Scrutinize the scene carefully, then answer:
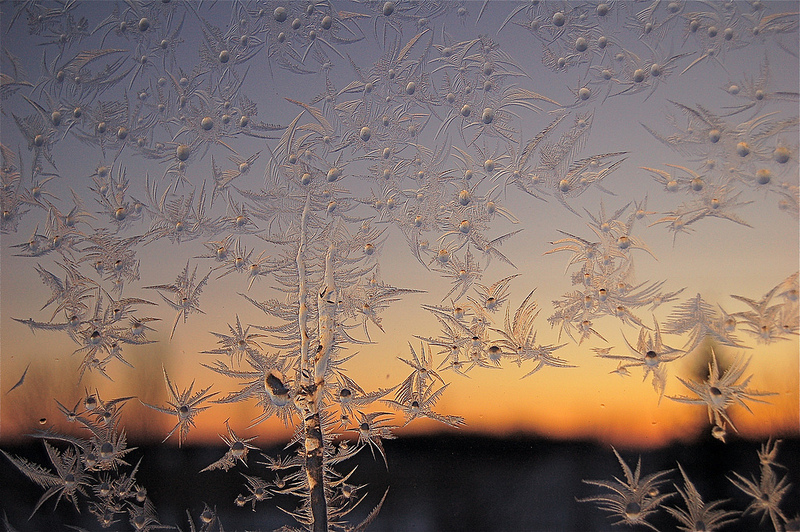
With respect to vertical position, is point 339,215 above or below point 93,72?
below

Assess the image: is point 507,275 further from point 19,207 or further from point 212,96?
point 19,207

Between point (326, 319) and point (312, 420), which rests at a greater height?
point (326, 319)

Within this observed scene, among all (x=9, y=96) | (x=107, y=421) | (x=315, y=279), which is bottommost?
(x=107, y=421)

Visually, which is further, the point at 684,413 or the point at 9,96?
the point at 9,96

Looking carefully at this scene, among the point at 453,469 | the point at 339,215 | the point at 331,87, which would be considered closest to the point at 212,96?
the point at 331,87

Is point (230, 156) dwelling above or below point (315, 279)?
above

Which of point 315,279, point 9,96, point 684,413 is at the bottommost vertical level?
point 684,413

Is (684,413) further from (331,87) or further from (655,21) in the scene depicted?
(331,87)

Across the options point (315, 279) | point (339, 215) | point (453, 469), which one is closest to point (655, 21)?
point (339, 215)

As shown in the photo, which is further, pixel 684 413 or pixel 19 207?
pixel 19 207
